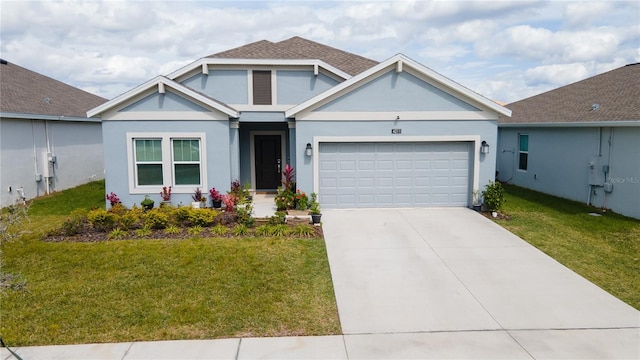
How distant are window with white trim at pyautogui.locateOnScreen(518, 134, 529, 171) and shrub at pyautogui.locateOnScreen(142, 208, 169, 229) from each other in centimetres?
1508

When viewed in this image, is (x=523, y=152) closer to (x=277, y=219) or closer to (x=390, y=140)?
(x=390, y=140)

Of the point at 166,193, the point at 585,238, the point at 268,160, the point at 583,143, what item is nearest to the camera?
the point at 585,238

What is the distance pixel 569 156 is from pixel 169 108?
1394 cm

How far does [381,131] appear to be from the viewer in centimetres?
1430

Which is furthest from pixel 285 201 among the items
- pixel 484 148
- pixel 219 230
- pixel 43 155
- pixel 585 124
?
pixel 43 155

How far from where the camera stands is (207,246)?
34.8ft

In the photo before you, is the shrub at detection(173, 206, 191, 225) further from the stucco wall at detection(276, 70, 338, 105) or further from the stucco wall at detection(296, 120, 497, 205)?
the stucco wall at detection(276, 70, 338, 105)

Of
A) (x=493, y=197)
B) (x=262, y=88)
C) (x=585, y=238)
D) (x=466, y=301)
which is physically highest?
(x=262, y=88)

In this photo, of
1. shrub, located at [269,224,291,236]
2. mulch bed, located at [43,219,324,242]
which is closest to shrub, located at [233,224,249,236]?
mulch bed, located at [43,219,324,242]

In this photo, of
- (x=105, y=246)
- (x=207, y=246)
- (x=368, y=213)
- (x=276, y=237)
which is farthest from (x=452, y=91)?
(x=105, y=246)

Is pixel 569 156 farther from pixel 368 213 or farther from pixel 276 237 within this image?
pixel 276 237

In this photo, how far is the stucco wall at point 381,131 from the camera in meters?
14.2

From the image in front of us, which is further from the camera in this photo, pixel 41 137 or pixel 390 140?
pixel 41 137

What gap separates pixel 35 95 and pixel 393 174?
15836 mm
